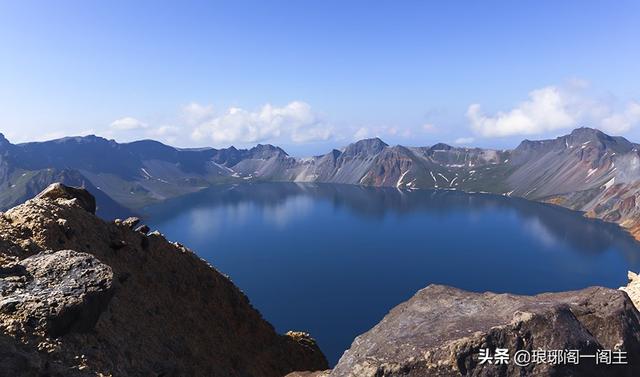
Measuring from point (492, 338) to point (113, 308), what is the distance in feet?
63.1

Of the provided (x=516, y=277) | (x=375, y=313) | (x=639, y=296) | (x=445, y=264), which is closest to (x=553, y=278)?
(x=516, y=277)

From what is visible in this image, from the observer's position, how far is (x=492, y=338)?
1992cm

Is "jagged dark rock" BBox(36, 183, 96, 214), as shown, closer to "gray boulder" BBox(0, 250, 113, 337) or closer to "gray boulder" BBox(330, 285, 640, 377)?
"gray boulder" BBox(0, 250, 113, 337)

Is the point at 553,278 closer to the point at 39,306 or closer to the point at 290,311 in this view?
the point at 290,311

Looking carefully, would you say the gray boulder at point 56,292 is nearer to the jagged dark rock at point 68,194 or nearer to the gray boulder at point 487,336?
the gray boulder at point 487,336

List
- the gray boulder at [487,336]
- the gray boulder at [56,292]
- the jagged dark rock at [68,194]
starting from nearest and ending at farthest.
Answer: the gray boulder at [56,292] < the gray boulder at [487,336] < the jagged dark rock at [68,194]

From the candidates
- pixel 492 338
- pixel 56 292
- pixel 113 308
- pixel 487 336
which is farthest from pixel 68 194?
pixel 492 338

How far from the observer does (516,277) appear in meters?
177

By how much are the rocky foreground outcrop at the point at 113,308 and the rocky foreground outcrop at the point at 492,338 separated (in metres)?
10.7

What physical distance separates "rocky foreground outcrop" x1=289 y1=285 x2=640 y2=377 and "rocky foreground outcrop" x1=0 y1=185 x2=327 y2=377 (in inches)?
423

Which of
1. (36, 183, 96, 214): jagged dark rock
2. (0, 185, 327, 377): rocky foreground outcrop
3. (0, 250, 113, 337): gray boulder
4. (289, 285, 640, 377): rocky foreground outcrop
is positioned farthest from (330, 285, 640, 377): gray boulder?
(36, 183, 96, 214): jagged dark rock

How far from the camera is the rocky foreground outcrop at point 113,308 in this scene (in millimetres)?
16609

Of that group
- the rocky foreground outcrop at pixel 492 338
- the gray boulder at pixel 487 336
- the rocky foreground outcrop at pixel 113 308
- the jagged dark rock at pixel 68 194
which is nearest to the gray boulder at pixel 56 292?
the rocky foreground outcrop at pixel 113 308

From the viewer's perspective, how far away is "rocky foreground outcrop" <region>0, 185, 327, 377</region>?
16.6 metres
